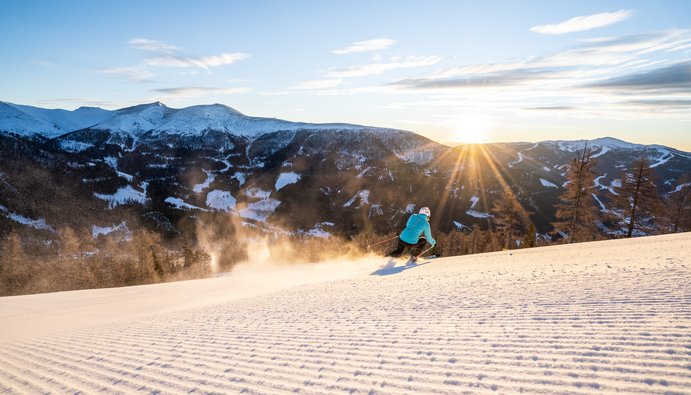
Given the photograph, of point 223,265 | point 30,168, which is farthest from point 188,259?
point 30,168

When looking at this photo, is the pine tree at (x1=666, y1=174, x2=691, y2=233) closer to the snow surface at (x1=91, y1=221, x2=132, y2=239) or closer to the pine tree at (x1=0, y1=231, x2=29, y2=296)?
the pine tree at (x1=0, y1=231, x2=29, y2=296)

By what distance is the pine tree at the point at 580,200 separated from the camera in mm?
27750

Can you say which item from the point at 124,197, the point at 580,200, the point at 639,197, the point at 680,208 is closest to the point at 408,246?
the point at 580,200

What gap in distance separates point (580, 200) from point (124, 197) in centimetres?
20161

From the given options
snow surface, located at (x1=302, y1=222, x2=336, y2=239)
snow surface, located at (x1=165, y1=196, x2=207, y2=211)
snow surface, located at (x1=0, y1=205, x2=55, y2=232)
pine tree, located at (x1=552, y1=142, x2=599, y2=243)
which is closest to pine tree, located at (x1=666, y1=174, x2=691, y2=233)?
pine tree, located at (x1=552, y1=142, x2=599, y2=243)

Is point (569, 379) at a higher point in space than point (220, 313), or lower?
higher

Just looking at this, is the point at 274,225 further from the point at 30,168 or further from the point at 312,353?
the point at 312,353

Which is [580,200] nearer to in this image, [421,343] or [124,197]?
[421,343]

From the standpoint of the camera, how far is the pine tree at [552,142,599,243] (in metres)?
27.8

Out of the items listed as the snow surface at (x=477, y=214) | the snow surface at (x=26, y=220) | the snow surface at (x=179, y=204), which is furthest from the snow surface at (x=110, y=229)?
the snow surface at (x=477, y=214)

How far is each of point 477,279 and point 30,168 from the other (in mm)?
239307

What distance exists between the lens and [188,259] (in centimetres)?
6225

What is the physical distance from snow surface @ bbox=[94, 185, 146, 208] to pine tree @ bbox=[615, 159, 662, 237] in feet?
631

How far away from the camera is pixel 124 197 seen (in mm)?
179750
